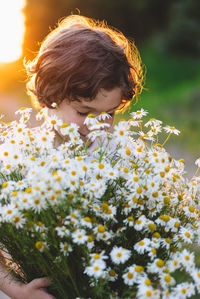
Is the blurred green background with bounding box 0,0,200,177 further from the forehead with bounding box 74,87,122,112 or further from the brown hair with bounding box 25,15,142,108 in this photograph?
the forehead with bounding box 74,87,122,112

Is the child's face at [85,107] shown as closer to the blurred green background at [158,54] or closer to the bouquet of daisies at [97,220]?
the bouquet of daisies at [97,220]

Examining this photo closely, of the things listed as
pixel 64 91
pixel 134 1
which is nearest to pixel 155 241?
pixel 64 91

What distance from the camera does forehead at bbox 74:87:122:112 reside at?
6.15 feet

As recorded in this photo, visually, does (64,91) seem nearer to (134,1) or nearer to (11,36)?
(11,36)

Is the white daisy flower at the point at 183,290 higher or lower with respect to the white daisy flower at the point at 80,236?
higher

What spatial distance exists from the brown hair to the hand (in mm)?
979

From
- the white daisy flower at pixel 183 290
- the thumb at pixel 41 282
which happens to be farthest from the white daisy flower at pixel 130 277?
the thumb at pixel 41 282

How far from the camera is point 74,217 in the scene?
1.09m

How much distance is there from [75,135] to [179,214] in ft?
1.70

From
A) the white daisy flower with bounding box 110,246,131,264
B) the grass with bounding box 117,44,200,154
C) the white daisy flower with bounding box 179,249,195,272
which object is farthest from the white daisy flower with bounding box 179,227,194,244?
the grass with bounding box 117,44,200,154

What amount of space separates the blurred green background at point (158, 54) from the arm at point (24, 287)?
8.01 feet

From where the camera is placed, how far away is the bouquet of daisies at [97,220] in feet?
3.52

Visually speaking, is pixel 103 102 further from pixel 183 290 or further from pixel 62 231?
pixel 183 290

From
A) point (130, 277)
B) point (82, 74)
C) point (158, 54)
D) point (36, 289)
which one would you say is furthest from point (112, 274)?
point (158, 54)
